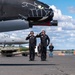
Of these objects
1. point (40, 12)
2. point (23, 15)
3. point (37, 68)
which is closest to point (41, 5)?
point (40, 12)

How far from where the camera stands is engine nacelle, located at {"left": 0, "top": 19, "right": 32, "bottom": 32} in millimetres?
16172

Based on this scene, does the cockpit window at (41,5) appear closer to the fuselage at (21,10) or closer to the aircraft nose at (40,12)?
the fuselage at (21,10)

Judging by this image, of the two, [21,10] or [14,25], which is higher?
[21,10]

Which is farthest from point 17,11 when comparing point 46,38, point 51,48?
point 51,48

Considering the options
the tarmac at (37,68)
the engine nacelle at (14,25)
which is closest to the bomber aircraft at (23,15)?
the engine nacelle at (14,25)

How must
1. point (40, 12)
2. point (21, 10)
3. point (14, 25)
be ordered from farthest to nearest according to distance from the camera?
point (40, 12) < point (21, 10) < point (14, 25)

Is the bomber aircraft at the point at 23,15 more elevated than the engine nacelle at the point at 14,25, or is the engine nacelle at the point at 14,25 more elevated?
the bomber aircraft at the point at 23,15

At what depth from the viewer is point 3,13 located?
16.5 metres

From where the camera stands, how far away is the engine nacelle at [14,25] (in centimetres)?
1617

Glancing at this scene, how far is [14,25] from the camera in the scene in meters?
16.2

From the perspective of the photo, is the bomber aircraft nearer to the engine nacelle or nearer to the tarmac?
the engine nacelle

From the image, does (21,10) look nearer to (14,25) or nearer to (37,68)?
(14,25)

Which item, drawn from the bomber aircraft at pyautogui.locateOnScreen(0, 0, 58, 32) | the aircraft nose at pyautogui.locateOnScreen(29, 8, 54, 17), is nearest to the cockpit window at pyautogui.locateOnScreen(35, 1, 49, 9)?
the bomber aircraft at pyautogui.locateOnScreen(0, 0, 58, 32)

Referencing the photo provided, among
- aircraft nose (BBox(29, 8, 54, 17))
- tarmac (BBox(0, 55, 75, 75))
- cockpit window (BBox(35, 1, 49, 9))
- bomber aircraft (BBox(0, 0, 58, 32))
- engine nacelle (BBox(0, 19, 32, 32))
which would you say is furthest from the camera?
cockpit window (BBox(35, 1, 49, 9))
